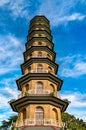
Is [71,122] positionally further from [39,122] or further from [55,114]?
[39,122]

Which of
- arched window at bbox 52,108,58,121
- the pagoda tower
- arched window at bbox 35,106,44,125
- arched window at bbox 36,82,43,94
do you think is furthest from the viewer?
arched window at bbox 36,82,43,94

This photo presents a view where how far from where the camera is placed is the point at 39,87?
88.2 feet

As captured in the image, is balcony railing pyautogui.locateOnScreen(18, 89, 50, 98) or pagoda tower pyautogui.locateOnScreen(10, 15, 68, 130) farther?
balcony railing pyautogui.locateOnScreen(18, 89, 50, 98)

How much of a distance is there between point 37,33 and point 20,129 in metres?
15.9

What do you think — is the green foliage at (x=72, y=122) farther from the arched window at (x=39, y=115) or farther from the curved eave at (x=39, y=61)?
the arched window at (x=39, y=115)

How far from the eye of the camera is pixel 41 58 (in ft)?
96.0

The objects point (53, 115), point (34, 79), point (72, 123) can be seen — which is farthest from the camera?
point (72, 123)

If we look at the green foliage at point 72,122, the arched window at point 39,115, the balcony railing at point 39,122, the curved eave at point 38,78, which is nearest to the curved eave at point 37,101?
the arched window at point 39,115

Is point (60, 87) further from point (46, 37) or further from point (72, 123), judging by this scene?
point (72, 123)

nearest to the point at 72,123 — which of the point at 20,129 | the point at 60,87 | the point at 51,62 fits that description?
the point at 60,87

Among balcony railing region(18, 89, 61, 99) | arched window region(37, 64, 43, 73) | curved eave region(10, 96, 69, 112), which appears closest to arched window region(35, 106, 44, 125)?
curved eave region(10, 96, 69, 112)

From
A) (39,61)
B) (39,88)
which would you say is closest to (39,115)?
(39,88)

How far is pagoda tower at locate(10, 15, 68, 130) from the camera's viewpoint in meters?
23.9

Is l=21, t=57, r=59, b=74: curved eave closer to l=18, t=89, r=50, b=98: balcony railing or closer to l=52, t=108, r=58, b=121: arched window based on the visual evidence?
l=18, t=89, r=50, b=98: balcony railing
